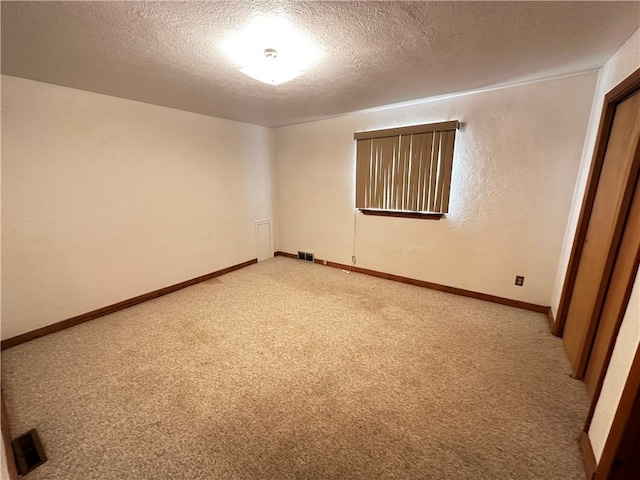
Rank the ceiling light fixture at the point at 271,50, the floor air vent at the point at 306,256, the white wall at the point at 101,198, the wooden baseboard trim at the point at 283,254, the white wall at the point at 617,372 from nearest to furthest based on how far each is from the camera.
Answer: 1. the white wall at the point at 617,372
2. the ceiling light fixture at the point at 271,50
3. the white wall at the point at 101,198
4. the floor air vent at the point at 306,256
5. the wooden baseboard trim at the point at 283,254

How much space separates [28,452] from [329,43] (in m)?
2.94

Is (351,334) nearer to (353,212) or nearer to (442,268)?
(442,268)

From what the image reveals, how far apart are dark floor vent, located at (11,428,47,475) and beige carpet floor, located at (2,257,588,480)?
1.8 inches

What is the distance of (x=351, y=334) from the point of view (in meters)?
2.42

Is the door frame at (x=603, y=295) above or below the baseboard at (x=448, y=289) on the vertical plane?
above

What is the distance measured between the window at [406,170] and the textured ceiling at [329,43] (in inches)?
20.9

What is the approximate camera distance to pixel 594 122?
221 cm

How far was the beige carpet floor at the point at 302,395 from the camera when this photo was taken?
4.35 feet

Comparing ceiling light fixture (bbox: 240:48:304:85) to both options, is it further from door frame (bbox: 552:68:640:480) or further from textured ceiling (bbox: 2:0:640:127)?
door frame (bbox: 552:68:640:480)

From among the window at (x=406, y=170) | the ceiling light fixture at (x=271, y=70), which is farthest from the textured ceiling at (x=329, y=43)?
the window at (x=406, y=170)

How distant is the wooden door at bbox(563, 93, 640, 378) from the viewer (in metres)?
1.59

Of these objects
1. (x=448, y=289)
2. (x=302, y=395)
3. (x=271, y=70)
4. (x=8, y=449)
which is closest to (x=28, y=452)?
(x=8, y=449)

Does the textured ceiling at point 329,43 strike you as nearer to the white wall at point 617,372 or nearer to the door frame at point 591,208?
the door frame at point 591,208

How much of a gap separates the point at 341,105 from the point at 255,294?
8.45 feet
